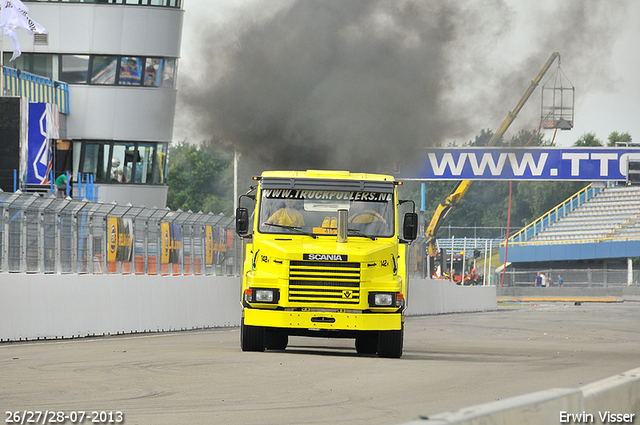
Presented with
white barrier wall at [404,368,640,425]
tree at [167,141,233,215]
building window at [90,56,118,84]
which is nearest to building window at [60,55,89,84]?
building window at [90,56,118,84]

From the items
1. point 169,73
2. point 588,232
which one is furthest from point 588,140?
point 169,73

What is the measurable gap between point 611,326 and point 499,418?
24000 mm

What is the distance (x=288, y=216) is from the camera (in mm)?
14562

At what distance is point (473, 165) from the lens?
5578cm

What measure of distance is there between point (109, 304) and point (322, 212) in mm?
6453

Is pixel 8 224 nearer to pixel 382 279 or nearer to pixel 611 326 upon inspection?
pixel 382 279

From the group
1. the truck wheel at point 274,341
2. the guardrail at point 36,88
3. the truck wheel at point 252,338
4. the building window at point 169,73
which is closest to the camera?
the truck wheel at point 252,338

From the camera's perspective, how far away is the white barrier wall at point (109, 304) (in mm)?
16766

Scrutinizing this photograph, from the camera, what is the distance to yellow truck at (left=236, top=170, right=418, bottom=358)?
1380 cm

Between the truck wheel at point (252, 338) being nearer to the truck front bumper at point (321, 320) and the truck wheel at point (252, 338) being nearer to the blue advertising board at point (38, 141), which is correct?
the truck front bumper at point (321, 320)

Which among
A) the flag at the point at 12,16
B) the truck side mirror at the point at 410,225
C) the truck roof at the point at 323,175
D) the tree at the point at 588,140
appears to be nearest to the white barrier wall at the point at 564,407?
the truck side mirror at the point at 410,225

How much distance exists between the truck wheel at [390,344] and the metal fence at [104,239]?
6804 mm

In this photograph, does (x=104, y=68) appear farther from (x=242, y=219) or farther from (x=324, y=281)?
(x=324, y=281)

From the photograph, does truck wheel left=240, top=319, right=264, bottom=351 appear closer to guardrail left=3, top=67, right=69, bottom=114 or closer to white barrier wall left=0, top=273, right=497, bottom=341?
white barrier wall left=0, top=273, right=497, bottom=341
